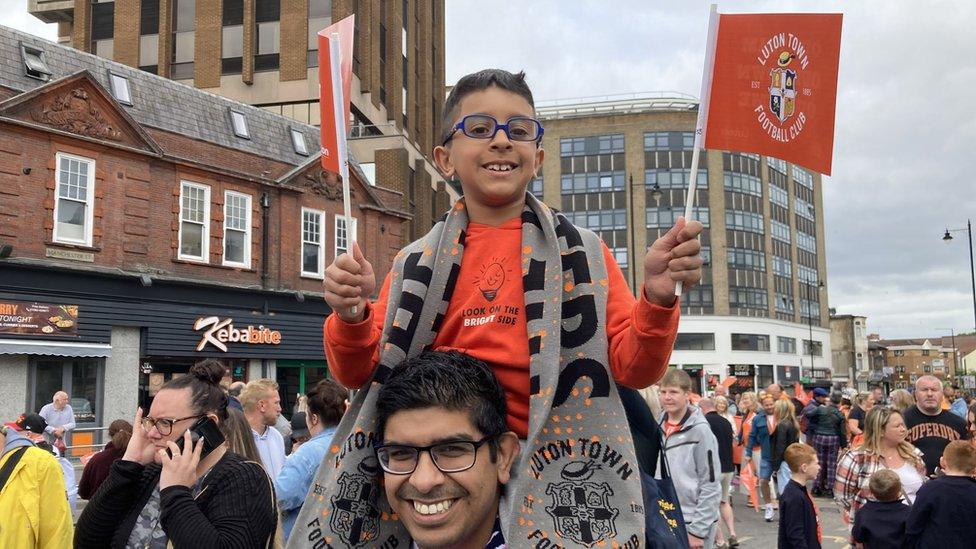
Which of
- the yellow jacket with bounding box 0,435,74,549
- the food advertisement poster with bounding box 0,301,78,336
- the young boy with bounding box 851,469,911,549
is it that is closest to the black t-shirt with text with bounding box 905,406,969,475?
the young boy with bounding box 851,469,911,549

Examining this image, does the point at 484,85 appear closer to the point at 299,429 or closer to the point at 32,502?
the point at 32,502

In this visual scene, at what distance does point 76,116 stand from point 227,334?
271 inches

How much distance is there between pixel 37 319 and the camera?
17.2 m

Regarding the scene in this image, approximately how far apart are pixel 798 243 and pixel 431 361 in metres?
76.9

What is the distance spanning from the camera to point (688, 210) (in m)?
2.33

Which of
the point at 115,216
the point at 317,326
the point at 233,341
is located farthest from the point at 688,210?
the point at 317,326

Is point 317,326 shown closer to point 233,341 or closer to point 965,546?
point 233,341

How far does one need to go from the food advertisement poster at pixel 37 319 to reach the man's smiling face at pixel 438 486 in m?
17.7

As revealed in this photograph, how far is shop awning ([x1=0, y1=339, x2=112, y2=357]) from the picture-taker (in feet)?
54.5

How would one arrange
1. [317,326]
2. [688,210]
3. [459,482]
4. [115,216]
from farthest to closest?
[317,326]
[115,216]
[688,210]
[459,482]

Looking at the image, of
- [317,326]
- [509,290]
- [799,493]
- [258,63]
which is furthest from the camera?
[258,63]

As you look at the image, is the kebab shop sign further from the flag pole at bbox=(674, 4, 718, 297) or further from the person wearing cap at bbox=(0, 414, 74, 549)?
the flag pole at bbox=(674, 4, 718, 297)

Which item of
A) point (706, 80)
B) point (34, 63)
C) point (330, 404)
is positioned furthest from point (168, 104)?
point (706, 80)

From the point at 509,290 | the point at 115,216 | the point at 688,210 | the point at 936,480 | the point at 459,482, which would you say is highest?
the point at 115,216
